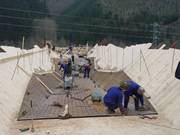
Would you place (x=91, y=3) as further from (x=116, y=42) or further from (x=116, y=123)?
(x=116, y=123)

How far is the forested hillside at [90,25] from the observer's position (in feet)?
170

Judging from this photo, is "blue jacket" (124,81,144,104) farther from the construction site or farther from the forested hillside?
the forested hillside

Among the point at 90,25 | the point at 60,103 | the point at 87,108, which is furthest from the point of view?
the point at 90,25

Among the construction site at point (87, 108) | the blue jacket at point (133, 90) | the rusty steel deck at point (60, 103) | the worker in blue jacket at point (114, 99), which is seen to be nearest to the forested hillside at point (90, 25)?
the rusty steel deck at point (60, 103)

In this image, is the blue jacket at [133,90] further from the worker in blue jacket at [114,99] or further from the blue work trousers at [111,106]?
the blue work trousers at [111,106]

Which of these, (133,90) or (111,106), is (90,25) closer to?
(133,90)

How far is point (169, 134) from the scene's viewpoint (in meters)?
5.60

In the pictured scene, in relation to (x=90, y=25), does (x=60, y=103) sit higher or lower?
lower

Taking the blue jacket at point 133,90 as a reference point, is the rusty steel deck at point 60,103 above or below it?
below

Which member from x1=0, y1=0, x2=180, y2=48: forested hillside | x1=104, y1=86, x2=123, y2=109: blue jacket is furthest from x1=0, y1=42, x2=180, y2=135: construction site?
x1=0, y1=0, x2=180, y2=48: forested hillside

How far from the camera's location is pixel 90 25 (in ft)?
201

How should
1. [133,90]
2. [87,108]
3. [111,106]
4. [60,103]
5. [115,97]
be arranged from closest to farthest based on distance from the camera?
[115,97], [111,106], [133,90], [87,108], [60,103]

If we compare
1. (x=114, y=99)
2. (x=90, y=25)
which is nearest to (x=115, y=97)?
(x=114, y=99)

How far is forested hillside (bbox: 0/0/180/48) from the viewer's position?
2042 inches
